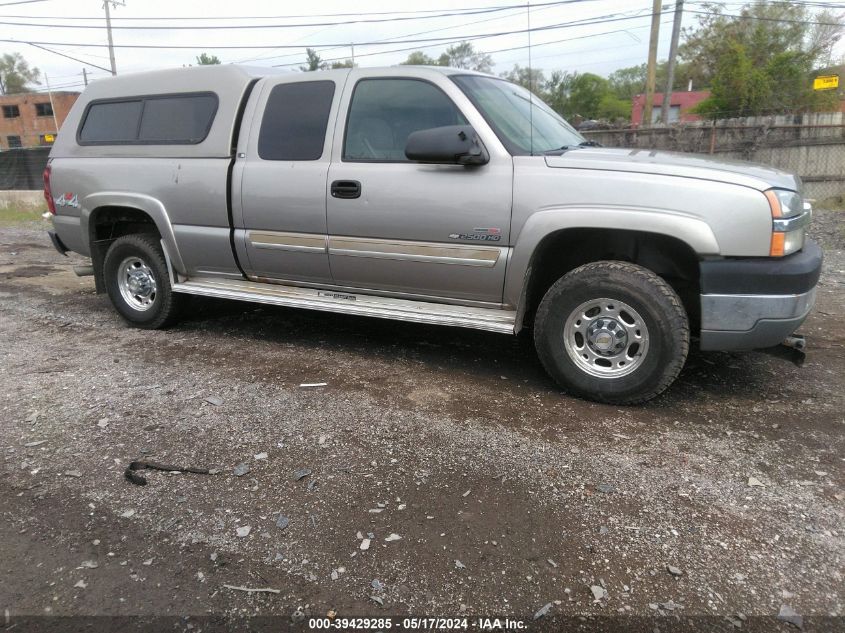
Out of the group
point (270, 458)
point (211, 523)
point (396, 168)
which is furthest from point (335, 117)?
point (211, 523)

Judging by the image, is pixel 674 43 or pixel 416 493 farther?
pixel 674 43

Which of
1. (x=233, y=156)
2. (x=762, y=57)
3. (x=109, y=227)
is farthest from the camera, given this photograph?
(x=762, y=57)

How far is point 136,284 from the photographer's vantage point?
536 cm

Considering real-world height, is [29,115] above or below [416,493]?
above

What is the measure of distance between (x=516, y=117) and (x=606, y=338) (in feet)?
5.30

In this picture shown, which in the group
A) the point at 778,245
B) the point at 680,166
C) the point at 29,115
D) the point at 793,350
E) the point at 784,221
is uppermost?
the point at 29,115

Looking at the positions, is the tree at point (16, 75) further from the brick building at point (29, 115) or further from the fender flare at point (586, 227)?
the fender flare at point (586, 227)

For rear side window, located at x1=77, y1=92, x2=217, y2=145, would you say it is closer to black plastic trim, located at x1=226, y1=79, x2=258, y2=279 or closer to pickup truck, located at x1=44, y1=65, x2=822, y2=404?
pickup truck, located at x1=44, y1=65, x2=822, y2=404

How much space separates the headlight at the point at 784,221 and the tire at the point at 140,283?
438cm

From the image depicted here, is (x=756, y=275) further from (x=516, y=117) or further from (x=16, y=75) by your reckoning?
(x=16, y=75)

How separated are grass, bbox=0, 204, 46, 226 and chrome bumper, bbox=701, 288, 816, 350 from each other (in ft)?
50.9

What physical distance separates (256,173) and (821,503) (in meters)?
3.91

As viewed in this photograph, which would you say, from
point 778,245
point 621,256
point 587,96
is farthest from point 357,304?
point 587,96

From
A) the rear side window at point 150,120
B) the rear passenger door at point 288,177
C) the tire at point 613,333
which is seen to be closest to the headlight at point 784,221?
the tire at point 613,333
